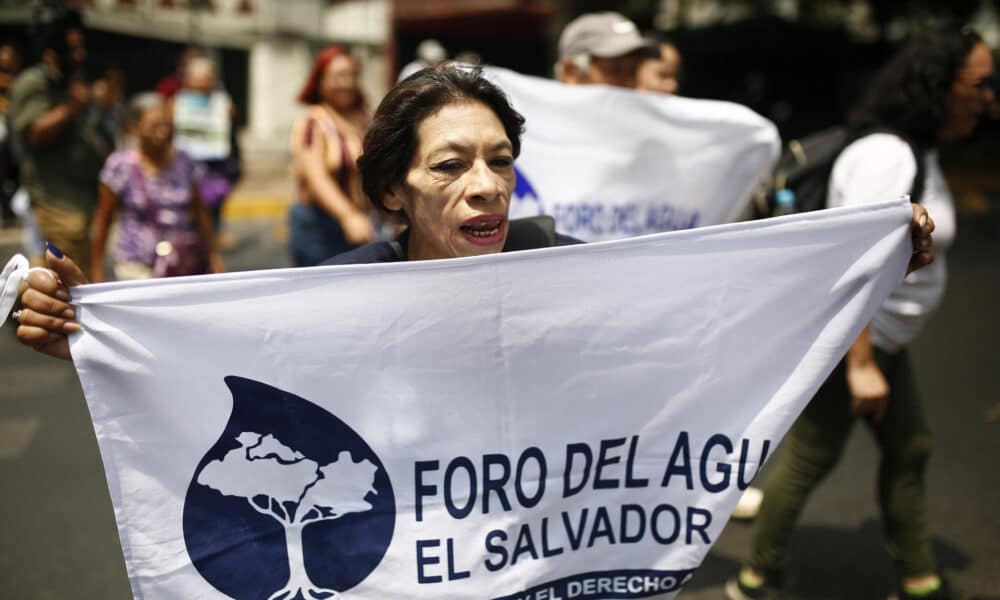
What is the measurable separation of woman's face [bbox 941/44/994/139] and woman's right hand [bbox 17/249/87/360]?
261cm

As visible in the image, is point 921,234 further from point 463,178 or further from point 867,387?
point 463,178

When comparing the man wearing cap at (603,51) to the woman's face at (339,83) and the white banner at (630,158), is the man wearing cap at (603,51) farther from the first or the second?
the woman's face at (339,83)

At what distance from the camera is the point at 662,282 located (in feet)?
6.78

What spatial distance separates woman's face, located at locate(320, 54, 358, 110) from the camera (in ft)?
15.7

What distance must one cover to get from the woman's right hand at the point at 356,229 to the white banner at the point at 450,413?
8.17 feet

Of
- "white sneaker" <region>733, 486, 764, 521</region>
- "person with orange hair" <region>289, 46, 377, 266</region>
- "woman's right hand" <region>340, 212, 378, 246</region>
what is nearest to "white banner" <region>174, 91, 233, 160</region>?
"person with orange hair" <region>289, 46, 377, 266</region>

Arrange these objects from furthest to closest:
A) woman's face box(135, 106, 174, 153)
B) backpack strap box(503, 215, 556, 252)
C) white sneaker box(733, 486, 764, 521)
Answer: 1. woman's face box(135, 106, 174, 153)
2. white sneaker box(733, 486, 764, 521)
3. backpack strap box(503, 215, 556, 252)

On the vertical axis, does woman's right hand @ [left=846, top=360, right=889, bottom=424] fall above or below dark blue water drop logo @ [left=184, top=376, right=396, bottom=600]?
below

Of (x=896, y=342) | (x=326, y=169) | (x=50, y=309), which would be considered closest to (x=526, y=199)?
(x=326, y=169)

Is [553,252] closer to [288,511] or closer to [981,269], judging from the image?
[288,511]

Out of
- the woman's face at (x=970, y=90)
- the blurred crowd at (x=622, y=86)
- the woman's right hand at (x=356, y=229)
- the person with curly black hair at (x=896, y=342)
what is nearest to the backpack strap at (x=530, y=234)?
the blurred crowd at (x=622, y=86)

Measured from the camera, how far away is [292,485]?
1937mm

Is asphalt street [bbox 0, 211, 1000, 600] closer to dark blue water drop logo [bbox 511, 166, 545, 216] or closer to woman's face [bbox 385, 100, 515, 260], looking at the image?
dark blue water drop logo [bbox 511, 166, 545, 216]

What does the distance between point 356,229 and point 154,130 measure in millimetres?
1492
